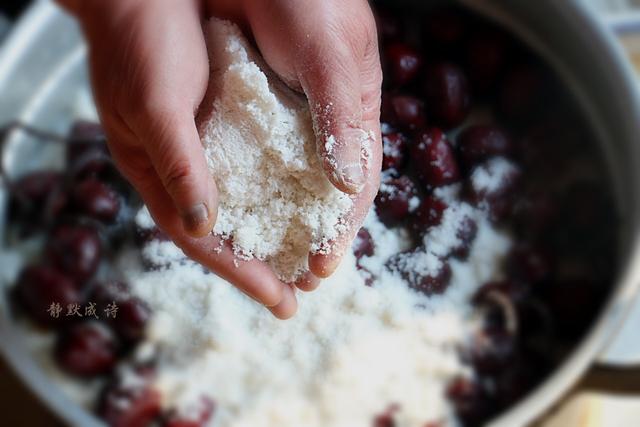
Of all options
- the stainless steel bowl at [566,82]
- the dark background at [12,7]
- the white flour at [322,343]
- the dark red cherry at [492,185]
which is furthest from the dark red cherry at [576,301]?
the dark background at [12,7]

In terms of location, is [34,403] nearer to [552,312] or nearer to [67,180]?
[67,180]

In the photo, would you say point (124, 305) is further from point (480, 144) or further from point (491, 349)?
point (491, 349)

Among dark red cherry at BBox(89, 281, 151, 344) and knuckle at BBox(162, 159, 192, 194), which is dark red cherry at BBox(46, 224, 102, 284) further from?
knuckle at BBox(162, 159, 192, 194)

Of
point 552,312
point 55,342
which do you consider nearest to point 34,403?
point 55,342

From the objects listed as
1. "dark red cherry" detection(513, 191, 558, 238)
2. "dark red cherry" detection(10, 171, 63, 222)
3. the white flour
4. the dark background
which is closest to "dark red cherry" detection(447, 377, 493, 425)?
the white flour

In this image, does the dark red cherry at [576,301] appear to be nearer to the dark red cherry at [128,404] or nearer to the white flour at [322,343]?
the white flour at [322,343]
